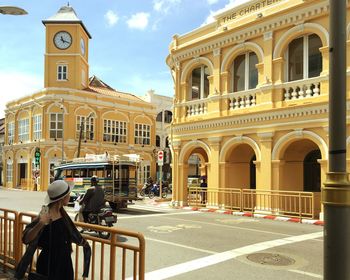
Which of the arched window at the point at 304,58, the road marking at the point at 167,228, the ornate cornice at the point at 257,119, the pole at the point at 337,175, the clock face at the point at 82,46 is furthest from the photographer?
the clock face at the point at 82,46

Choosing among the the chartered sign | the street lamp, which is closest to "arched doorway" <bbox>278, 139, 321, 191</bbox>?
the the chartered sign

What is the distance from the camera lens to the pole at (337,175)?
320 cm

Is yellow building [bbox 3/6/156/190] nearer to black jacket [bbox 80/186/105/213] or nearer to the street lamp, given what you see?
black jacket [bbox 80/186/105/213]

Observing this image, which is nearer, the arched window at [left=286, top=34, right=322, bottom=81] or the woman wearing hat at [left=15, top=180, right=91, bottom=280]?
the woman wearing hat at [left=15, top=180, right=91, bottom=280]

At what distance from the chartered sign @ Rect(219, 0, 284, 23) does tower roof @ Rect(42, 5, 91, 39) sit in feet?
92.7

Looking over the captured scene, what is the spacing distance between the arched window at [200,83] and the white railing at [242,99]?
2257 millimetres

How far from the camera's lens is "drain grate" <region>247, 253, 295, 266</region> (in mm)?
8352

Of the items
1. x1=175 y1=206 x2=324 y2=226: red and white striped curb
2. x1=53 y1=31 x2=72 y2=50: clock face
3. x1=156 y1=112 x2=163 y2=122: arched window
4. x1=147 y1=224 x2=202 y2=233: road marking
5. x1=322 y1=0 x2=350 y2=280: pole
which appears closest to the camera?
x1=322 y1=0 x2=350 y2=280: pole

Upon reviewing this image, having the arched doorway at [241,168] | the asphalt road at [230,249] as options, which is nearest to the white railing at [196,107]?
the arched doorway at [241,168]

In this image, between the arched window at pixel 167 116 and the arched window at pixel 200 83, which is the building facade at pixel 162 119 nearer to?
the arched window at pixel 167 116

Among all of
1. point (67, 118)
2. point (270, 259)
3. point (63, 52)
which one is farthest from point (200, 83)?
point (63, 52)

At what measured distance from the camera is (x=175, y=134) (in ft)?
71.4

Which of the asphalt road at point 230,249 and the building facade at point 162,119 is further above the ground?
the building facade at point 162,119

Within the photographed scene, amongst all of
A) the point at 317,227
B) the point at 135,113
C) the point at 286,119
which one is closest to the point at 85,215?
the point at 317,227
